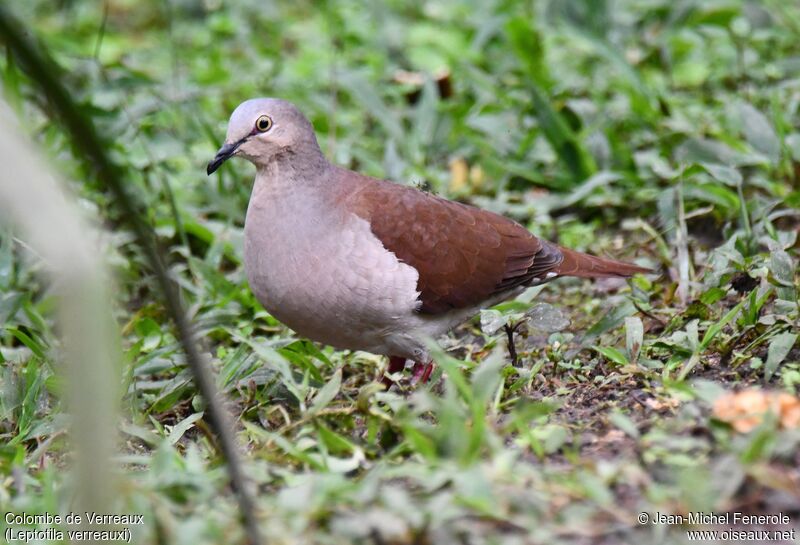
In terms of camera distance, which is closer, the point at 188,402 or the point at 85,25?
the point at 188,402

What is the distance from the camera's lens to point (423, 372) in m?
4.36

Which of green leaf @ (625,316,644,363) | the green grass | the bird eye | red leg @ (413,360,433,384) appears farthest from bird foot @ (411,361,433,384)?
the bird eye

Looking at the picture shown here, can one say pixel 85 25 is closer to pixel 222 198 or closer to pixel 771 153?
pixel 222 198

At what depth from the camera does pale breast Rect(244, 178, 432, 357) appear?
4.00 meters

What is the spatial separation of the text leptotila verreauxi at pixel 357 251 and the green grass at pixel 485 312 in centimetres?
20

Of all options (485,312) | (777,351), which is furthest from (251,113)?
(777,351)

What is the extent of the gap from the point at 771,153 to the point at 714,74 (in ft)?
5.38

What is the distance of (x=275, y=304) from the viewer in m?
4.05

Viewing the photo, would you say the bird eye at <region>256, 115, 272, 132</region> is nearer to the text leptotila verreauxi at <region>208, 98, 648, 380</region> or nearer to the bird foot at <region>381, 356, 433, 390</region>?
the text leptotila verreauxi at <region>208, 98, 648, 380</region>

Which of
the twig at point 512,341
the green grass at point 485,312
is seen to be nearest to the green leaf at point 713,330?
the green grass at point 485,312

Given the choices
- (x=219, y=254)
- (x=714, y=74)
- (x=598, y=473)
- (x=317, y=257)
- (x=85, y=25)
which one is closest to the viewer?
(x=598, y=473)

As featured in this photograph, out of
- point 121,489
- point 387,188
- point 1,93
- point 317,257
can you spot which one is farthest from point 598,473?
point 1,93

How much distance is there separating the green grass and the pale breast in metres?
0.22

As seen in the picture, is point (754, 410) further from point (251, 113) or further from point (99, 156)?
point (251, 113)
